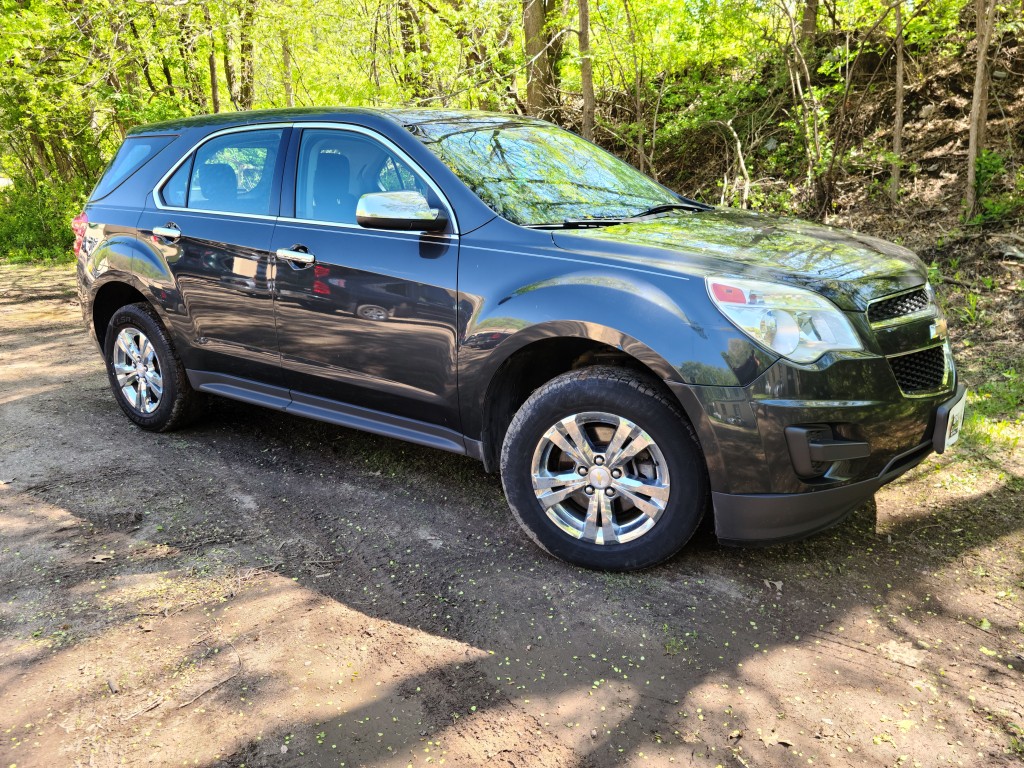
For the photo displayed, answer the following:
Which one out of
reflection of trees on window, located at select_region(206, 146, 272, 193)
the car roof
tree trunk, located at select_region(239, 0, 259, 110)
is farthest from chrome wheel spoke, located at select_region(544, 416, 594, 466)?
tree trunk, located at select_region(239, 0, 259, 110)

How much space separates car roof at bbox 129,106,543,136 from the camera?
3.91 metres

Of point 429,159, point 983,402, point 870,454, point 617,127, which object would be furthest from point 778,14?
point 870,454

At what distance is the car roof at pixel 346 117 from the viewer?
391 centimetres

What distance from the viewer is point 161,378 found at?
4.86m

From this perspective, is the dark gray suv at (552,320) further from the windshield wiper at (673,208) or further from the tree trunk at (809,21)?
the tree trunk at (809,21)

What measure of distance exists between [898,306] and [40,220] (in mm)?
15985

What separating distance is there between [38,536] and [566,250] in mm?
2680

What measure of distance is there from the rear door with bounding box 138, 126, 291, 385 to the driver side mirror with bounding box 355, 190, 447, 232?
0.81 m

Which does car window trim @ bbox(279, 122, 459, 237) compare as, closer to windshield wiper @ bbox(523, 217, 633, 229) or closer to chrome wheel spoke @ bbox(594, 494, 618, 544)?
windshield wiper @ bbox(523, 217, 633, 229)

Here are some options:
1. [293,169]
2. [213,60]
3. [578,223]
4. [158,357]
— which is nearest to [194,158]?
[293,169]

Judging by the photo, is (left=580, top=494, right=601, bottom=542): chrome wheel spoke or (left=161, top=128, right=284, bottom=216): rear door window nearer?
(left=580, top=494, right=601, bottom=542): chrome wheel spoke

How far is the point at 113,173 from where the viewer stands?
5.08m

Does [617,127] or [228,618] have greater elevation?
[617,127]

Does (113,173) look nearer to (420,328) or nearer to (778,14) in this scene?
(420,328)
